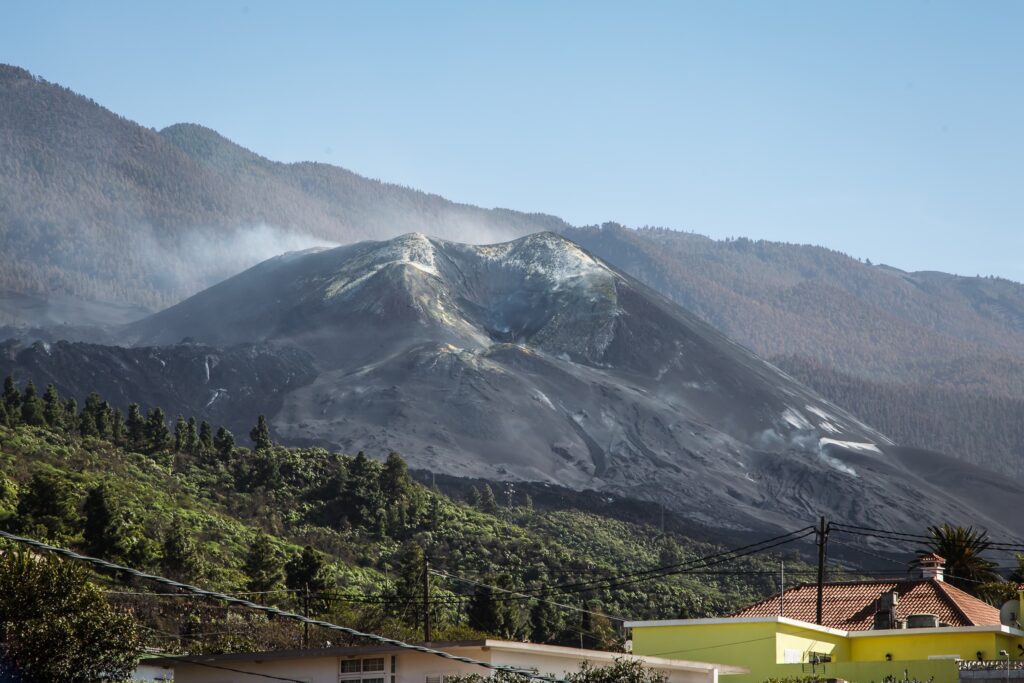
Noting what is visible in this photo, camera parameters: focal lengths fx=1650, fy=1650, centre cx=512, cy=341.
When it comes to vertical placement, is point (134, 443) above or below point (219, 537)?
above

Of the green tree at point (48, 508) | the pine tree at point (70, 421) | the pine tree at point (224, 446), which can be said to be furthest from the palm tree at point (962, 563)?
A: the pine tree at point (224, 446)

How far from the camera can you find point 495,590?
9369 cm

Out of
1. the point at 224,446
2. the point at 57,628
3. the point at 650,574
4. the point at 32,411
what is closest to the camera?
the point at 57,628

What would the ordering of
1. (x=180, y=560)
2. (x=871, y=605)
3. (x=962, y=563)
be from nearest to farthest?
(x=871, y=605) → (x=962, y=563) → (x=180, y=560)

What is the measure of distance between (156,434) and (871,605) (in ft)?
353

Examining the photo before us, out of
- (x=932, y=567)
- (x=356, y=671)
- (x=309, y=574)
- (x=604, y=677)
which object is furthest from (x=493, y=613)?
(x=604, y=677)

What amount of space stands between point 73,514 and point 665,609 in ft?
203

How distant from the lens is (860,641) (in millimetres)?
55219

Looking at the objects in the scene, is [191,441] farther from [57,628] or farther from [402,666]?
[402,666]

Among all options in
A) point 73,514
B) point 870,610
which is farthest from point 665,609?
point 870,610

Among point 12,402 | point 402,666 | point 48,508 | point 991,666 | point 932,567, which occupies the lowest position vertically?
point 402,666

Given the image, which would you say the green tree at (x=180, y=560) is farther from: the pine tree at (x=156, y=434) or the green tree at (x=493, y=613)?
the pine tree at (x=156, y=434)

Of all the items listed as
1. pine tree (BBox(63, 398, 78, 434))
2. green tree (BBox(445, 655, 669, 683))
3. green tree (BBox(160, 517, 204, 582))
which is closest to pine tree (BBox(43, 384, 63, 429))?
pine tree (BBox(63, 398, 78, 434))

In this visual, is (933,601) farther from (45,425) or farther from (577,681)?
(45,425)
